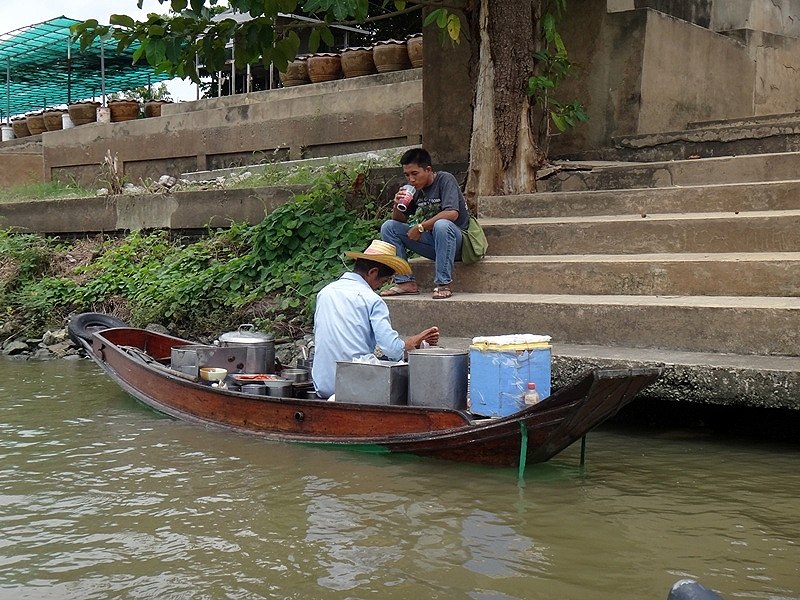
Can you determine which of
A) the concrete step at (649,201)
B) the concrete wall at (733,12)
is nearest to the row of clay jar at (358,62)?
the concrete wall at (733,12)

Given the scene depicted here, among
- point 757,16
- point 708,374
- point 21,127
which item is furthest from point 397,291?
point 21,127

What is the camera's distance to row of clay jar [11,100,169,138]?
1745cm

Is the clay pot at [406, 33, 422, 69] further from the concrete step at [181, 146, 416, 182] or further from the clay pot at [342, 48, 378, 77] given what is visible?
the concrete step at [181, 146, 416, 182]

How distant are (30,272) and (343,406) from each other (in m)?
8.76

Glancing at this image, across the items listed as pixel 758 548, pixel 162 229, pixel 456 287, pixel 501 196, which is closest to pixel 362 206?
pixel 501 196

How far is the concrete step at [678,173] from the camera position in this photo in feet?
26.3

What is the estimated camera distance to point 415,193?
8.05 m

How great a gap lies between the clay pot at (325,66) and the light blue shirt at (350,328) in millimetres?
9459

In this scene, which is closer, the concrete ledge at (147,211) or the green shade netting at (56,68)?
the concrete ledge at (147,211)

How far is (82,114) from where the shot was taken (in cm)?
1858

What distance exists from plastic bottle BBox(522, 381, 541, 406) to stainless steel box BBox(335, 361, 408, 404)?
2.77ft

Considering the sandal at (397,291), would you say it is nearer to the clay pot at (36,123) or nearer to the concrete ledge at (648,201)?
the concrete ledge at (648,201)

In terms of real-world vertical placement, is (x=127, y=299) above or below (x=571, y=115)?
below

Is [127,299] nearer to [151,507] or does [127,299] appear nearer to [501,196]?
[501,196]
